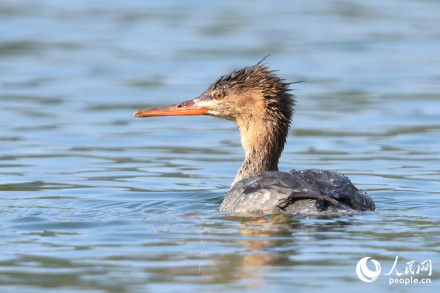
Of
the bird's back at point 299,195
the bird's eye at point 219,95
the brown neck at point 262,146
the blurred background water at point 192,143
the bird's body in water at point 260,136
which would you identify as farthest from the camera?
the bird's eye at point 219,95

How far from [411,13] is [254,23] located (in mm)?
3772

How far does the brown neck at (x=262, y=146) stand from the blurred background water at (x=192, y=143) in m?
0.51

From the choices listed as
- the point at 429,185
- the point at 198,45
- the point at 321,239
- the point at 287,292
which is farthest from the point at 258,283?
the point at 198,45

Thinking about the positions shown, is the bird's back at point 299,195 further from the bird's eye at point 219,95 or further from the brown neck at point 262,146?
the bird's eye at point 219,95

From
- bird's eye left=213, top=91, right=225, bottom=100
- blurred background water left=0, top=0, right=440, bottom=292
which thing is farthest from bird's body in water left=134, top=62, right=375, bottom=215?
blurred background water left=0, top=0, right=440, bottom=292

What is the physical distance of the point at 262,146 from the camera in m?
10.2

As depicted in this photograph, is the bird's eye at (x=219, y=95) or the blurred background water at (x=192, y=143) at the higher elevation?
the bird's eye at (x=219, y=95)

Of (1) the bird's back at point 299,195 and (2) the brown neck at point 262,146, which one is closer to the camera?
(1) the bird's back at point 299,195

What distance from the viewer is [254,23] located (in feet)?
76.7

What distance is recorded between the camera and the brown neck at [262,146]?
1017 centimetres

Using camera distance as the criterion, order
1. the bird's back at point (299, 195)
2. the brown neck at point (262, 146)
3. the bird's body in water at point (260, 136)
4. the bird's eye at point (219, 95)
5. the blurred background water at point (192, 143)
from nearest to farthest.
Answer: the blurred background water at point (192, 143)
the bird's back at point (299, 195)
the bird's body in water at point (260, 136)
the brown neck at point (262, 146)
the bird's eye at point (219, 95)

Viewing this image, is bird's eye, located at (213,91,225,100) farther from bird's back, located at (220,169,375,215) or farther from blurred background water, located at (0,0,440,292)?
bird's back, located at (220,169,375,215)

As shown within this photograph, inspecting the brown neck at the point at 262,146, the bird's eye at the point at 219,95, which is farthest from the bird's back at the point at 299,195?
the bird's eye at the point at 219,95

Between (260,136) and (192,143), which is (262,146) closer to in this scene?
(260,136)
